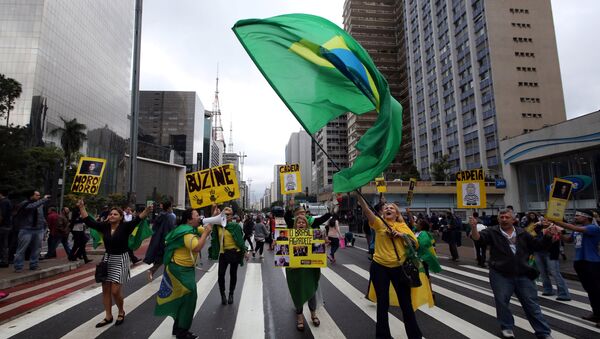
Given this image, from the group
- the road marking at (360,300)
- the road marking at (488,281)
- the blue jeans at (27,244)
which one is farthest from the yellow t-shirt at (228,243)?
the road marking at (488,281)

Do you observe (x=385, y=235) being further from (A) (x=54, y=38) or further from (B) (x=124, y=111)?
(B) (x=124, y=111)

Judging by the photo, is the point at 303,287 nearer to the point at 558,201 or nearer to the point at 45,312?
A: the point at 45,312

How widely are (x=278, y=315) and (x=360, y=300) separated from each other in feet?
6.20

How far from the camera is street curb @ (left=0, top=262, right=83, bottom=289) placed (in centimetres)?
759

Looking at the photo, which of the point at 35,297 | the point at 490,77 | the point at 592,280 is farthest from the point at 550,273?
the point at 490,77

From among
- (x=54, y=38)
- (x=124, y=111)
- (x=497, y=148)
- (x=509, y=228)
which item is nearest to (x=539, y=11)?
(x=497, y=148)

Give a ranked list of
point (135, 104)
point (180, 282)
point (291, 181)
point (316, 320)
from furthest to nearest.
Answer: point (291, 181) → point (135, 104) → point (316, 320) → point (180, 282)

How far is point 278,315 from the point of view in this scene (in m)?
5.75

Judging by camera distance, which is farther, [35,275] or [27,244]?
[27,244]

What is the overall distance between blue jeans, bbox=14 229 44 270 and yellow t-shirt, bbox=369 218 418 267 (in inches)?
356

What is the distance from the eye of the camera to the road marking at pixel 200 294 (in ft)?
16.0

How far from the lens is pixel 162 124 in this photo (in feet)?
456

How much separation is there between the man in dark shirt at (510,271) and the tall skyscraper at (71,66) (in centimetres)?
6300

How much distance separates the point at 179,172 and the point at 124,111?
30.4m
